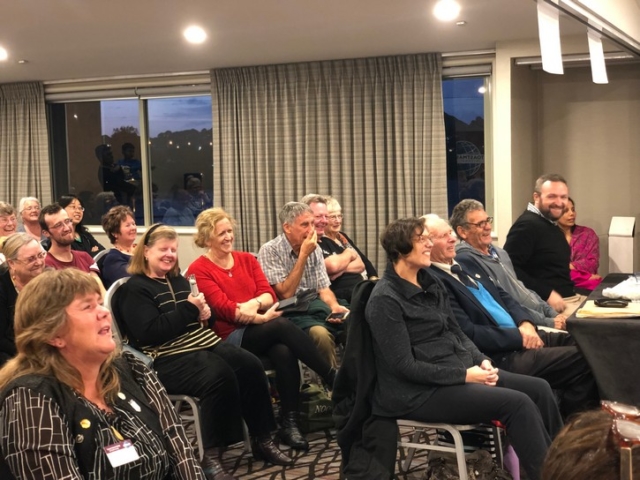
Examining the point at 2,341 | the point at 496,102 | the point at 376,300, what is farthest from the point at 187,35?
the point at 376,300

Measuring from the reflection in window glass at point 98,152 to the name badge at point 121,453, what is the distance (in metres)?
6.23

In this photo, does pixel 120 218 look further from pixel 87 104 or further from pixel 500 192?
pixel 87 104

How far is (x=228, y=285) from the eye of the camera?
396cm

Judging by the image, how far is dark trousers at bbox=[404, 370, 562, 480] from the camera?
2812 millimetres

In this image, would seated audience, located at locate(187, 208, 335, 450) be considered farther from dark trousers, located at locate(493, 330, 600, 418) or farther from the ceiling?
the ceiling

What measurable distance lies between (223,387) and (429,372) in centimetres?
105

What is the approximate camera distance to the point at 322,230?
16.3ft

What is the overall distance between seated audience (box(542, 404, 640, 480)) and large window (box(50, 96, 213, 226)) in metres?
7.11

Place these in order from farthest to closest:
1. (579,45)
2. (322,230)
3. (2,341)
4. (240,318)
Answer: (579,45) → (322,230) → (240,318) → (2,341)

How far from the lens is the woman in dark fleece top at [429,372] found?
2830 mm

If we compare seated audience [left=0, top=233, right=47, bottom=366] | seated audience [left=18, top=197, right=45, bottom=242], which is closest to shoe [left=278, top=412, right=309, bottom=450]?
seated audience [left=0, top=233, right=47, bottom=366]

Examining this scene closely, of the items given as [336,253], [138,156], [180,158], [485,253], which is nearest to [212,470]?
[485,253]

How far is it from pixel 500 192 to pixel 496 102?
0.74 metres

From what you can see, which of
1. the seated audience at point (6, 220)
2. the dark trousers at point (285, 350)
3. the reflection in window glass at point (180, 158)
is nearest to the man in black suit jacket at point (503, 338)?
the dark trousers at point (285, 350)
